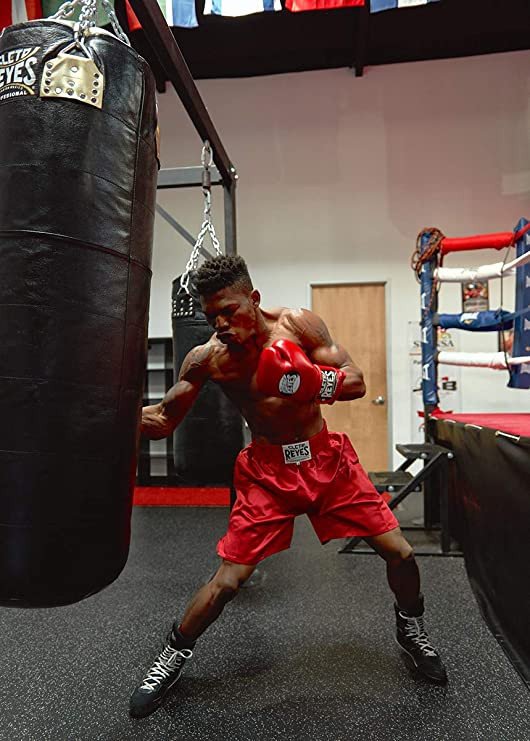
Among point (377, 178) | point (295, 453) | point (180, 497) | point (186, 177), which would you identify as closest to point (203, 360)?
A: point (295, 453)

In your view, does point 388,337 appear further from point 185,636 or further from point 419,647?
point 185,636

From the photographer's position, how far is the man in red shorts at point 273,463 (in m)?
1.43

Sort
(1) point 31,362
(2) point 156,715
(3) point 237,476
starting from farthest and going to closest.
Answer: (3) point 237,476, (2) point 156,715, (1) point 31,362

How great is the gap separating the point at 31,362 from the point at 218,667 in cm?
131

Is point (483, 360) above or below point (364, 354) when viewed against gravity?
below

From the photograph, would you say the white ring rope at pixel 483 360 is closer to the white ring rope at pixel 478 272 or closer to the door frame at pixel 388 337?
the white ring rope at pixel 478 272

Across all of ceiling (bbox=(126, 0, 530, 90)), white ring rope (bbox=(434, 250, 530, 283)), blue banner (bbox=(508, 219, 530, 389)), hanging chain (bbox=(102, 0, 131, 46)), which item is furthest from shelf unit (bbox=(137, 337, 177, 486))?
hanging chain (bbox=(102, 0, 131, 46))

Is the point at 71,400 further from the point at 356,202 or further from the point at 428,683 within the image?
the point at 356,202

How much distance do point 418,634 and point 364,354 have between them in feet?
12.2

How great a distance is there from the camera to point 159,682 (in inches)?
57.1

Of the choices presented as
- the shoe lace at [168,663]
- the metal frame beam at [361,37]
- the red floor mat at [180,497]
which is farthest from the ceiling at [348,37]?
the shoe lace at [168,663]

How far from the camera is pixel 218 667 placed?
5.44ft

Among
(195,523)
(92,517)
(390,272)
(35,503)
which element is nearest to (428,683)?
(92,517)

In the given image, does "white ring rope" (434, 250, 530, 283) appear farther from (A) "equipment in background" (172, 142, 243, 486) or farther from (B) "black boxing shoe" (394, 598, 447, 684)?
(B) "black boxing shoe" (394, 598, 447, 684)
